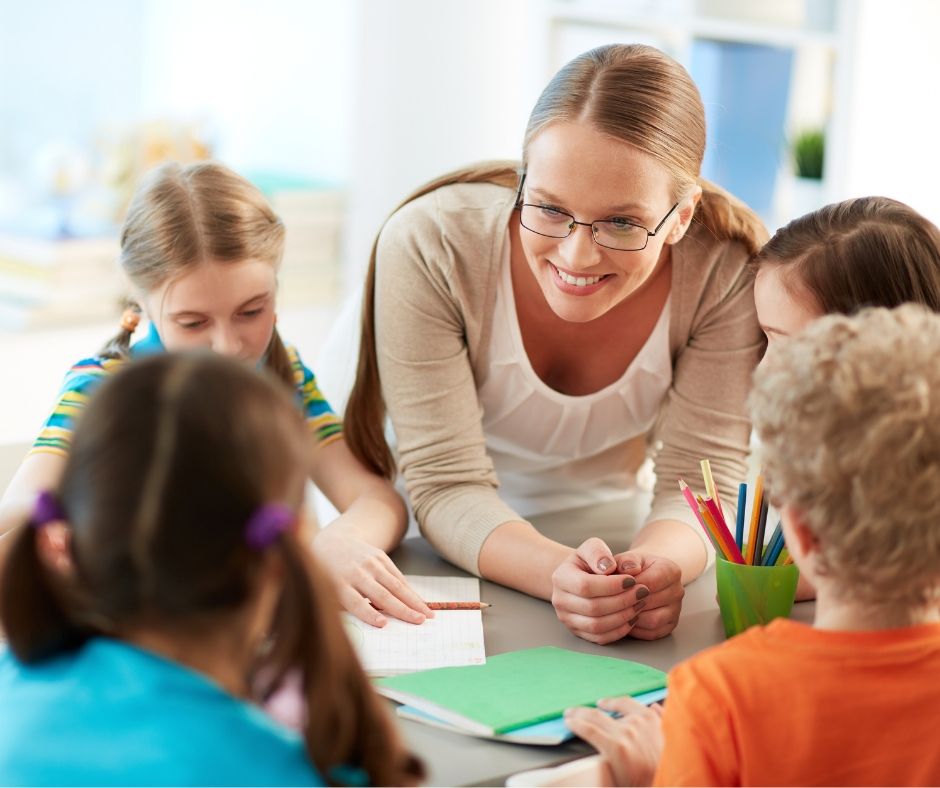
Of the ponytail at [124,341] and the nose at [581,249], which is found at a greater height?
the nose at [581,249]

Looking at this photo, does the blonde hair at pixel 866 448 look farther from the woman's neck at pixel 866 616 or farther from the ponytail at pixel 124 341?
the ponytail at pixel 124 341

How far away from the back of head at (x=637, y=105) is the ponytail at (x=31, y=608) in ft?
2.62

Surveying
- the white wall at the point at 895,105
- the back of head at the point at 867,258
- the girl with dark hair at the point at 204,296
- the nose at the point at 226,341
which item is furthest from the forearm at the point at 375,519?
the white wall at the point at 895,105

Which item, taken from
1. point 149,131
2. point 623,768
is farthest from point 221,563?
point 149,131

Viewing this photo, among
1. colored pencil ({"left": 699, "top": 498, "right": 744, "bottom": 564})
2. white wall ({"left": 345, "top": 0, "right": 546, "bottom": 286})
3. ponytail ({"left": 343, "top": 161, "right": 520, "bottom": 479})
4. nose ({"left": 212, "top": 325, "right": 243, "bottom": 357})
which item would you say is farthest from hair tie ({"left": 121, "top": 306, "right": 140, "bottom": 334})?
white wall ({"left": 345, "top": 0, "right": 546, "bottom": 286})

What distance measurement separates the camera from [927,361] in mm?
863

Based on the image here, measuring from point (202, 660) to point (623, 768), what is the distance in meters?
0.41

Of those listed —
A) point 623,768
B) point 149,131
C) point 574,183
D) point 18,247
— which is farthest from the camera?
point 149,131

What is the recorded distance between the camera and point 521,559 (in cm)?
138

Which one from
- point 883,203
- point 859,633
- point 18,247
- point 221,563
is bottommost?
point 18,247

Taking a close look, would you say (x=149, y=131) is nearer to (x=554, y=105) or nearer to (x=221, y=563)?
(x=554, y=105)

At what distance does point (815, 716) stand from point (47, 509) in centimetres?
55

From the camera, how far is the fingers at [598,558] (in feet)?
4.19

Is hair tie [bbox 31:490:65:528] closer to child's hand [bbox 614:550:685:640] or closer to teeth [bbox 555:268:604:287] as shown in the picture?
child's hand [bbox 614:550:685:640]
